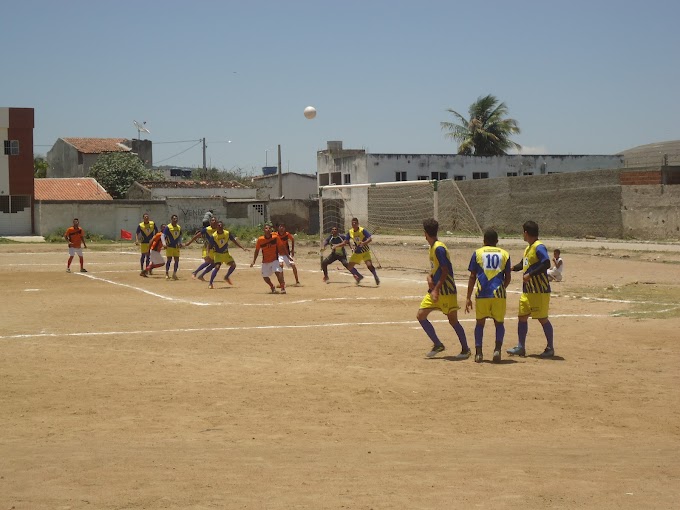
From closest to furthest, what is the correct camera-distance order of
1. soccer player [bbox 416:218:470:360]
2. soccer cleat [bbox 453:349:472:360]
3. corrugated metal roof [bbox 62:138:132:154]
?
soccer player [bbox 416:218:470:360] → soccer cleat [bbox 453:349:472:360] → corrugated metal roof [bbox 62:138:132:154]

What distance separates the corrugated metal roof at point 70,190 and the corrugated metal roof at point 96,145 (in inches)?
480

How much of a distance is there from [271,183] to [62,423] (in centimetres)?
7102

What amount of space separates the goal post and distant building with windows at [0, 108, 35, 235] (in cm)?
1881

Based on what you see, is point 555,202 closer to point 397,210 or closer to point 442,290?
point 397,210

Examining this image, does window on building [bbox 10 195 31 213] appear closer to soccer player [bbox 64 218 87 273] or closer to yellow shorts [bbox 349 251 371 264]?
soccer player [bbox 64 218 87 273]

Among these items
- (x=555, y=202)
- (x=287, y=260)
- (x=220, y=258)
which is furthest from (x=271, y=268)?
(x=555, y=202)

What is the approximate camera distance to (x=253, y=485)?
664 cm

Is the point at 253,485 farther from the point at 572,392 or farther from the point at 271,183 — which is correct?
the point at 271,183

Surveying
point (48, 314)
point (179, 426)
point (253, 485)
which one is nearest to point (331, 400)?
point (179, 426)

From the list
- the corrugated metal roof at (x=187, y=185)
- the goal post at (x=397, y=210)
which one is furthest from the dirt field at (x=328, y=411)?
the corrugated metal roof at (x=187, y=185)

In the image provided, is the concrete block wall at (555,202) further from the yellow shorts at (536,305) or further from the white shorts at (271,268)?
the yellow shorts at (536,305)

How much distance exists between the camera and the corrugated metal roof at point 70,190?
61.4m

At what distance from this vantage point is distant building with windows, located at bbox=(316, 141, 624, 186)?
6159 cm

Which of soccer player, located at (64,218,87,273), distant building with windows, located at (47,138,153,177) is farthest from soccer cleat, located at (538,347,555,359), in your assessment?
distant building with windows, located at (47,138,153,177)
